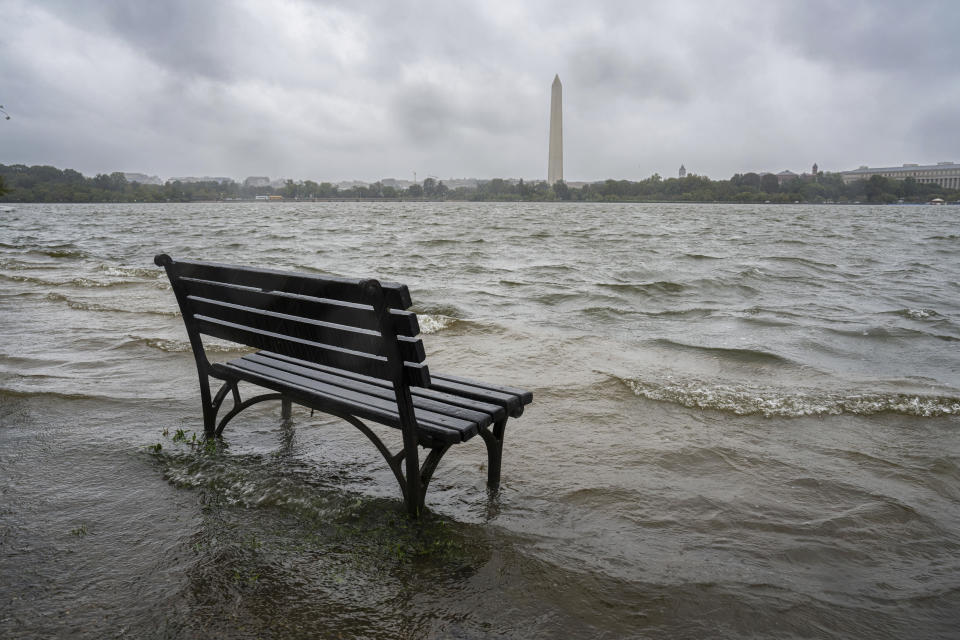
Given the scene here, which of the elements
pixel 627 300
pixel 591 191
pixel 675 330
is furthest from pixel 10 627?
pixel 591 191

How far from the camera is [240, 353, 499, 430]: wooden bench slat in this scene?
10.3ft

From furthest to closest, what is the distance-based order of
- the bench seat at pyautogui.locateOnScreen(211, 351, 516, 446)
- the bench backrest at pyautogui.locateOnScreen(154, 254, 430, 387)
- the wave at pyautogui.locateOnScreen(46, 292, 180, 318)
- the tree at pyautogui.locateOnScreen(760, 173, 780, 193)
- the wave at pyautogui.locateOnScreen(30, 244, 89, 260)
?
the tree at pyautogui.locateOnScreen(760, 173, 780, 193), the wave at pyautogui.locateOnScreen(30, 244, 89, 260), the wave at pyautogui.locateOnScreen(46, 292, 180, 318), the bench seat at pyautogui.locateOnScreen(211, 351, 516, 446), the bench backrest at pyautogui.locateOnScreen(154, 254, 430, 387)

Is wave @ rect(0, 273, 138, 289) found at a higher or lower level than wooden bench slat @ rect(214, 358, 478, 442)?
lower

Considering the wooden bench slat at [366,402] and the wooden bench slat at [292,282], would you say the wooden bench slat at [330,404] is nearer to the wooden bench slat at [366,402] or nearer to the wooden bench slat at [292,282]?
the wooden bench slat at [366,402]

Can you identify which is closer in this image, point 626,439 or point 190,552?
point 190,552

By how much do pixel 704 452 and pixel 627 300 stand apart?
809cm

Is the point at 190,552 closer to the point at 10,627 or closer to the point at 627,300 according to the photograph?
the point at 10,627

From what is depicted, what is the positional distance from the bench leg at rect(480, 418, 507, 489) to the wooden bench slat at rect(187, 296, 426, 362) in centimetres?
82

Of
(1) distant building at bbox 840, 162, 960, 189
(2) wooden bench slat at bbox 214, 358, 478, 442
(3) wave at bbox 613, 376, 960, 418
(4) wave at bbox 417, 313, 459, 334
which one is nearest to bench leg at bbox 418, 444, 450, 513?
(2) wooden bench slat at bbox 214, 358, 478, 442

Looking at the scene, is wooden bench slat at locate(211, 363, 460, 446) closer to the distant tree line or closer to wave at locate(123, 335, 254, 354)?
wave at locate(123, 335, 254, 354)

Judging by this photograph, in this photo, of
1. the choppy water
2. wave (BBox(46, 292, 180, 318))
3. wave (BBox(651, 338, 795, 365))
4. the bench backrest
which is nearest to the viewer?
the choppy water

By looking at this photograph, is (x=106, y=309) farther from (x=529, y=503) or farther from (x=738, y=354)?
(x=738, y=354)

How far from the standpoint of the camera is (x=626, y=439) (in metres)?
4.82

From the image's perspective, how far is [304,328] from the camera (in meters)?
3.22
